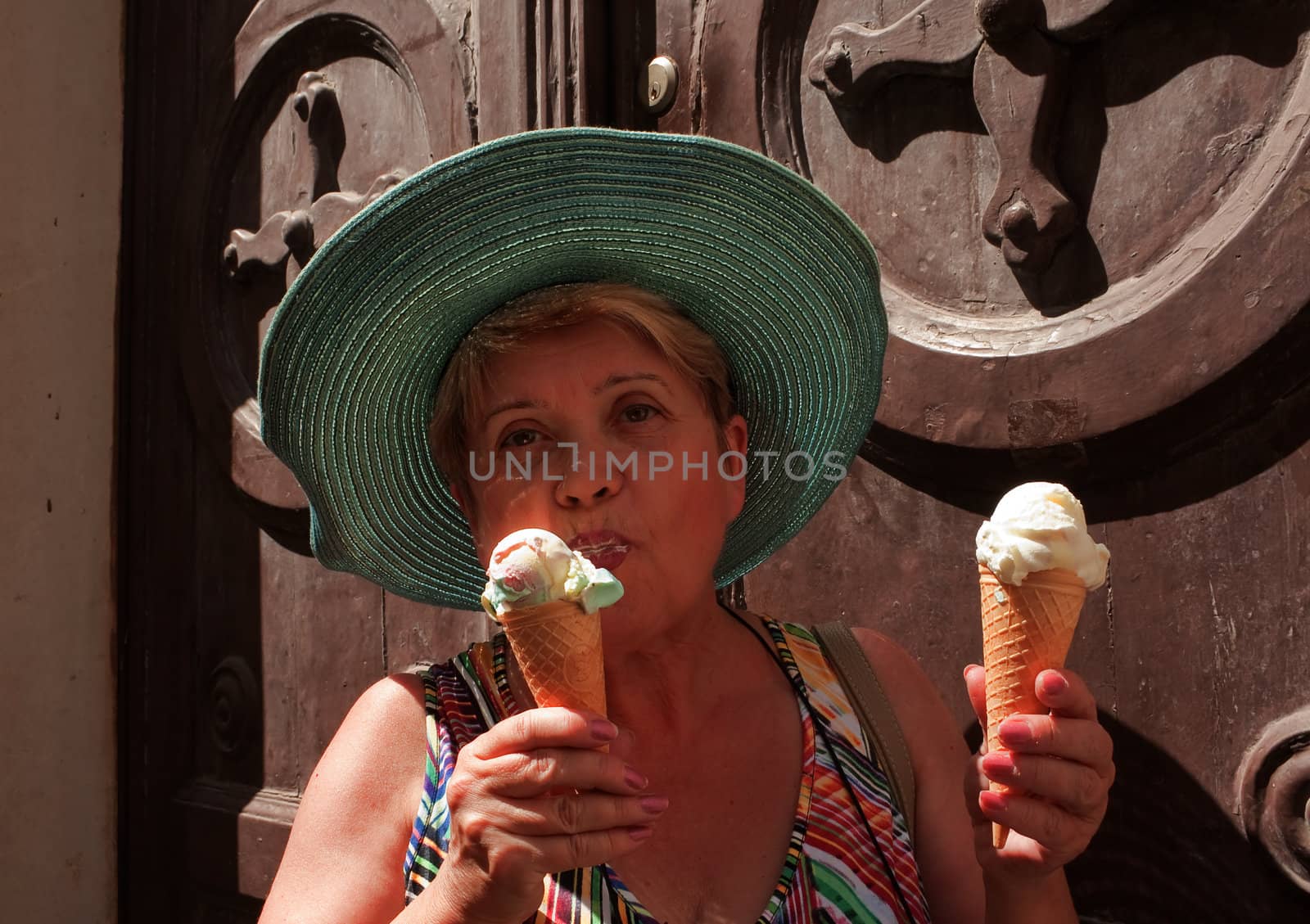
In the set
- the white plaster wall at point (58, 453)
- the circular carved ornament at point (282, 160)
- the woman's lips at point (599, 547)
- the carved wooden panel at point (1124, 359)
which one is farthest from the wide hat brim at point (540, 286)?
the white plaster wall at point (58, 453)

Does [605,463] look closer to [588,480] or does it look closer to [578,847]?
[588,480]

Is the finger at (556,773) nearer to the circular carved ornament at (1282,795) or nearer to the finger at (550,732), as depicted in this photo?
the finger at (550,732)

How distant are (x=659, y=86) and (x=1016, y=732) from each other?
64.3 inches

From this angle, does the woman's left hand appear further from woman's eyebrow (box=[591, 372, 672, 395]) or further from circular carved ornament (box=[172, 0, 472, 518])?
circular carved ornament (box=[172, 0, 472, 518])

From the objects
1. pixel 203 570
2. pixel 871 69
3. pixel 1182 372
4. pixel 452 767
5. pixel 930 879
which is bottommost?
pixel 930 879

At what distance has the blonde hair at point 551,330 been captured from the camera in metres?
1.57

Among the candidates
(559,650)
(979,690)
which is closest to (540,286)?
(559,650)

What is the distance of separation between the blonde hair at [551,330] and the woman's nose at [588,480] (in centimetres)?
20

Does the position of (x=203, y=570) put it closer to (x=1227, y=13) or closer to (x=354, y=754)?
(x=354, y=754)

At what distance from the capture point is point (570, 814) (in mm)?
1183

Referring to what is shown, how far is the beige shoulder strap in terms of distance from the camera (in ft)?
5.32

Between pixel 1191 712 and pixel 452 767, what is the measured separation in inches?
45.2

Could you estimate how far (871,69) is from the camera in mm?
2029

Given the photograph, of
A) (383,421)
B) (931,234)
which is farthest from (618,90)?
(383,421)
